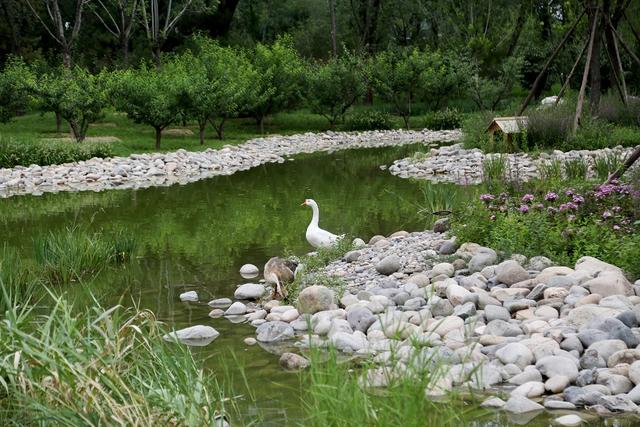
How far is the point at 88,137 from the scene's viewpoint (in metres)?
25.2

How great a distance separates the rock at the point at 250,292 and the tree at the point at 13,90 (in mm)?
16839

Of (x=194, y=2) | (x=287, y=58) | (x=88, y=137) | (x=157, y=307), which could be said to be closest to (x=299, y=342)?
(x=157, y=307)

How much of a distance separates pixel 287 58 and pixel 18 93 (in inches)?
411

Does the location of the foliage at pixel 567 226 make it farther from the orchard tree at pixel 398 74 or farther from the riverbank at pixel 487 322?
the orchard tree at pixel 398 74

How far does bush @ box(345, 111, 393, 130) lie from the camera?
107 ft

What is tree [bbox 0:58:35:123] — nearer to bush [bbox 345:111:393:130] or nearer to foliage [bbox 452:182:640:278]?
bush [bbox 345:111:393:130]

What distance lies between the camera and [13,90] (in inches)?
983

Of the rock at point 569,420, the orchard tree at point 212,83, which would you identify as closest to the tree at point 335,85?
the orchard tree at point 212,83

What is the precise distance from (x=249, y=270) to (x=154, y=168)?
453 inches

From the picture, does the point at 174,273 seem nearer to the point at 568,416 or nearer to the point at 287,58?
the point at 568,416

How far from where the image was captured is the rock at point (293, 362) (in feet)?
19.5

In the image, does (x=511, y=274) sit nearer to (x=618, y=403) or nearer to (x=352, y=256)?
(x=352, y=256)

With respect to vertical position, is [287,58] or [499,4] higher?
[499,4]

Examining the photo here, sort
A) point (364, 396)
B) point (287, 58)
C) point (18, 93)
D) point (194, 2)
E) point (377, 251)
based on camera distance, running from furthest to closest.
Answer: point (194, 2), point (287, 58), point (18, 93), point (377, 251), point (364, 396)
